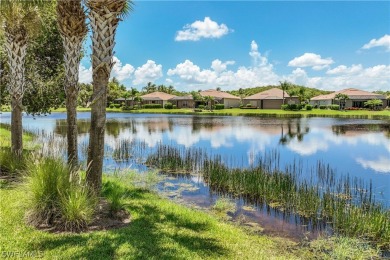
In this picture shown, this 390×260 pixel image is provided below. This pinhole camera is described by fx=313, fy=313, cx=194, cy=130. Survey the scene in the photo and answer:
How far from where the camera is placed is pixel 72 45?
9.24 meters

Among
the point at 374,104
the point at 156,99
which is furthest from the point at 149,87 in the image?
the point at 374,104

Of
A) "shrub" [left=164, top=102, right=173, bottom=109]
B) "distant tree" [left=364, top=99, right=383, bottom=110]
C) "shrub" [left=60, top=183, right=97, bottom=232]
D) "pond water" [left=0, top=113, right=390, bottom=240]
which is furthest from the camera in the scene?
"shrub" [left=164, top=102, right=173, bottom=109]

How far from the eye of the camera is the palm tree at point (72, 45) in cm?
853

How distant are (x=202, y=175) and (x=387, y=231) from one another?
8371mm

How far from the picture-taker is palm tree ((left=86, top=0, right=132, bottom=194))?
24.2ft

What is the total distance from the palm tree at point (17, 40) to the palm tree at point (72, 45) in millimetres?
2855

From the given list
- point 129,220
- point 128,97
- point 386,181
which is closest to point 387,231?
point 129,220

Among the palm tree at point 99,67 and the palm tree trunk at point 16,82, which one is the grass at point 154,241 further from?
the palm tree trunk at point 16,82

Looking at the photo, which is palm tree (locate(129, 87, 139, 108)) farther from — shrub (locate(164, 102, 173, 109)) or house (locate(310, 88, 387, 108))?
house (locate(310, 88, 387, 108))

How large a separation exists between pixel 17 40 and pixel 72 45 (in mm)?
3863


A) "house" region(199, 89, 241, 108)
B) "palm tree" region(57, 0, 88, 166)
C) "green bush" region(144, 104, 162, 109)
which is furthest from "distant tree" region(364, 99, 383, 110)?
"palm tree" region(57, 0, 88, 166)

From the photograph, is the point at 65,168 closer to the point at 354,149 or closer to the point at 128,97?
the point at 354,149

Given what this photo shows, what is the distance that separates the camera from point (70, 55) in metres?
9.39

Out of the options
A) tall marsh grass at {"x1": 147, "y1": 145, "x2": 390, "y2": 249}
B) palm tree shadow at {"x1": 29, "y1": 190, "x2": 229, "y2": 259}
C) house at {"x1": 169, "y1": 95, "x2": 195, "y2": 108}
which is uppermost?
house at {"x1": 169, "y1": 95, "x2": 195, "y2": 108}
